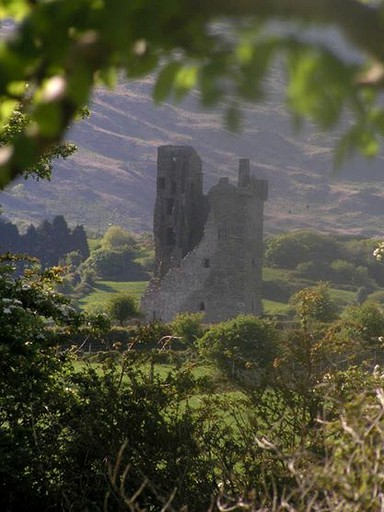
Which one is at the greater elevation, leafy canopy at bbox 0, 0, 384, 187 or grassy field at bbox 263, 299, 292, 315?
leafy canopy at bbox 0, 0, 384, 187

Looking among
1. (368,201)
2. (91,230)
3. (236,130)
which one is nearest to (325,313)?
(236,130)

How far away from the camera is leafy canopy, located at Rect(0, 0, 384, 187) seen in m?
2.17

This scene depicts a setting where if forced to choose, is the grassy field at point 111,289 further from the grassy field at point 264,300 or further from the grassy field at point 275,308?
the grassy field at point 275,308

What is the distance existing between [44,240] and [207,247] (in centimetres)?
2295

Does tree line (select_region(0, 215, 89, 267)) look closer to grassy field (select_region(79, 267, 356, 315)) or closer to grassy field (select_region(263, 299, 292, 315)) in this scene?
grassy field (select_region(79, 267, 356, 315))

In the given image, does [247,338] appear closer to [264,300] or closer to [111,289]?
[264,300]

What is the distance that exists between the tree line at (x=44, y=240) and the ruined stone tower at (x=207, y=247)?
15336mm

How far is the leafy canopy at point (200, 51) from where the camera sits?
85.5 inches

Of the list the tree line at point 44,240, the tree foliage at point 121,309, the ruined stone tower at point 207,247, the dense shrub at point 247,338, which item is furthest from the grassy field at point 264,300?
the dense shrub at point 247,338

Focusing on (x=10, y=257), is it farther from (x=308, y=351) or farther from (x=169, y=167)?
(x=169, y=167)

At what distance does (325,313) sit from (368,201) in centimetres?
6622

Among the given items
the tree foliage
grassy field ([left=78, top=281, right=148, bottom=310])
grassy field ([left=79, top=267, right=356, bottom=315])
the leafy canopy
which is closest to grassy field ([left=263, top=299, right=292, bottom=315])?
grassy field ([left=79, top=267, right=356, bottom=315])

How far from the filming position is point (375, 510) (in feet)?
15.9

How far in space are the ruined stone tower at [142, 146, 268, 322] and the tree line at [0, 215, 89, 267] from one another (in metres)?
15.3
